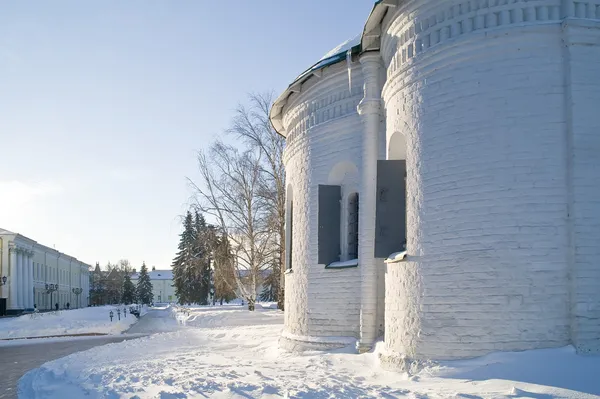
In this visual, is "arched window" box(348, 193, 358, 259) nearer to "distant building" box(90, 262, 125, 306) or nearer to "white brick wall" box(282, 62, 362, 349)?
"white brick wall" box(282, 62, 362, 349)

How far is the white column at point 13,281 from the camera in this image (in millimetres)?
59375

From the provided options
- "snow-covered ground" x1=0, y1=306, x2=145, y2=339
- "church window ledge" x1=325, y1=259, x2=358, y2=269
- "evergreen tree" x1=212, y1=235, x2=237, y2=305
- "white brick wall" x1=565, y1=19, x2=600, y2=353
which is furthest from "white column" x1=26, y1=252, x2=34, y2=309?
"white brick wall" x1=565, y1=19, x2=600, y2=353

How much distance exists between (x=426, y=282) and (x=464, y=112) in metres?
2.56

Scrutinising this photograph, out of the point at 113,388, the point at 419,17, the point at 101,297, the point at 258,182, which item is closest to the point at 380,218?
the point at 419,17

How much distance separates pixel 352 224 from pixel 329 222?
52 cm

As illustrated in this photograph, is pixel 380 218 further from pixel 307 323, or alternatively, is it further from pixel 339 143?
pixel 307 323

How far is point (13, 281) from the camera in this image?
60312 mm

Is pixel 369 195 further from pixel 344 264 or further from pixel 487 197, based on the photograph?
pixel 487 197

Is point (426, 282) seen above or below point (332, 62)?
below

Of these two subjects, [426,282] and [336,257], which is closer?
[426,282]

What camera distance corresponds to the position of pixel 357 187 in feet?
42.9

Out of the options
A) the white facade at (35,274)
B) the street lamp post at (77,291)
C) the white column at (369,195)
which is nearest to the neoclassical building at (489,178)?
the white column at (369,195)

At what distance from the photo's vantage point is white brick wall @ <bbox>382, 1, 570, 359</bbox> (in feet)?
26.2

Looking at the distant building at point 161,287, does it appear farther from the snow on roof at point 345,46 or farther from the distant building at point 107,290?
the snow on roof at point 345,46
